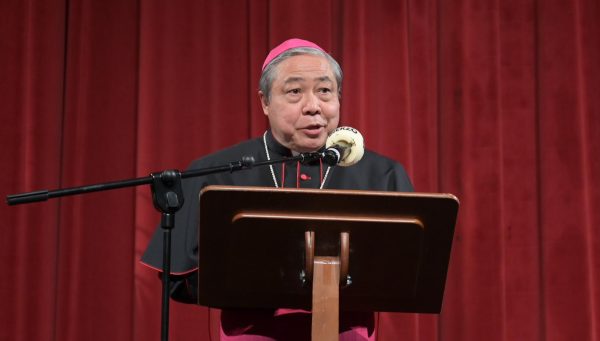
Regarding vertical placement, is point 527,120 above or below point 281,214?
above

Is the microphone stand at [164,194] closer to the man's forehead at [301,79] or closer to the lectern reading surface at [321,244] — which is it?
the lectern reading surface at [321,244]

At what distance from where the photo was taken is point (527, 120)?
358cm

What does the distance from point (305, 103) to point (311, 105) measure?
2cm

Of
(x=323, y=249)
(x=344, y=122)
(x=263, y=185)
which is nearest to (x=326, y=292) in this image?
(x=323, y=249)

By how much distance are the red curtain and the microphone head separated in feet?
4.77

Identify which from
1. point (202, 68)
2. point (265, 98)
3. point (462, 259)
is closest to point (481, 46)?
point (462, 259)

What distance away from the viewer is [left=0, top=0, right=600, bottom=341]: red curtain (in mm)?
3338

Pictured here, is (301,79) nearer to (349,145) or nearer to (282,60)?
(282,60)

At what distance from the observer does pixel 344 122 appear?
3.43 metres

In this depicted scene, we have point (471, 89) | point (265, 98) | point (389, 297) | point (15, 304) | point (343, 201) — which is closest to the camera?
point (343, 201)

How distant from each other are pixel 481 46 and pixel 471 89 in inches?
8.1

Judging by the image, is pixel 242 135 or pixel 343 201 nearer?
pixel 343 201

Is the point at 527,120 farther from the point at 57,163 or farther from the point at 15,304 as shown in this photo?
the point at 15,304

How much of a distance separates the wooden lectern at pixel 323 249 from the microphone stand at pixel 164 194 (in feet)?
0.36
